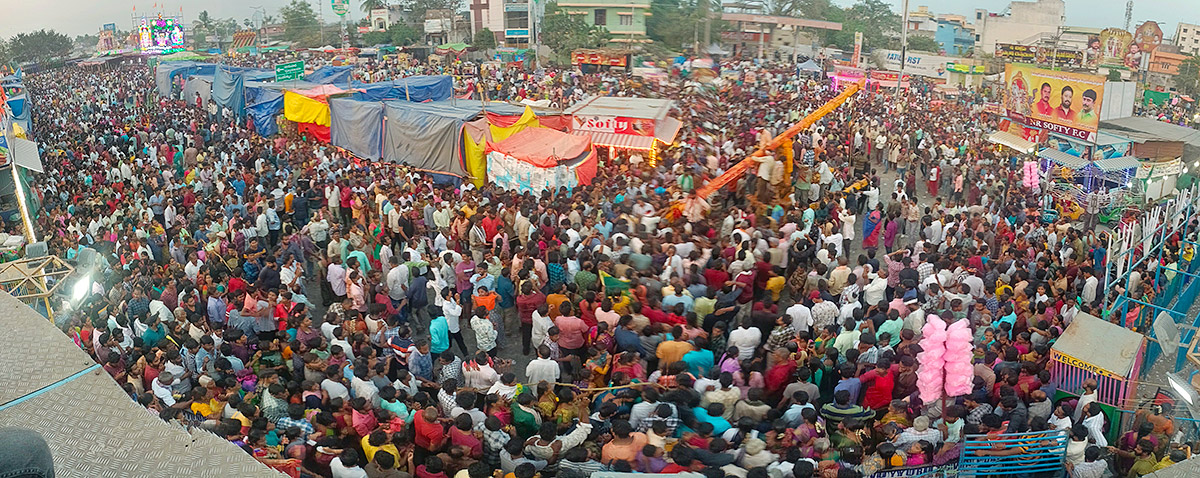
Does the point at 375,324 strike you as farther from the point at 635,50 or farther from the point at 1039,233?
the point at 1039,233

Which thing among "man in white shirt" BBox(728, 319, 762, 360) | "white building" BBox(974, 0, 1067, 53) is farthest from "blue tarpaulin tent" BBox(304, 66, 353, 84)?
"white building" BBox(974, 0, 1067, 53)

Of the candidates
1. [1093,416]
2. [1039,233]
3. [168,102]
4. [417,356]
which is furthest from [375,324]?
[168,102]

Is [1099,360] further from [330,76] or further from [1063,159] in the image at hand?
[330,76]

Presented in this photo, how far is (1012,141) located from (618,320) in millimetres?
13450

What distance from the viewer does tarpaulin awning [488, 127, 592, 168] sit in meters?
11.0

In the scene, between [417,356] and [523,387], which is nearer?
[523,387]

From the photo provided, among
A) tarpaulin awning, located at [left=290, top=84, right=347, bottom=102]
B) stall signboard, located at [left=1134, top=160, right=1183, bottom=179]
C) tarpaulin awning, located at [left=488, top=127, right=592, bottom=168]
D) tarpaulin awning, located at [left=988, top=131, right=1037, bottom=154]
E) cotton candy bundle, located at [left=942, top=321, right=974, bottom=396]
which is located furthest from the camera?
tarpaulin awning, located at [left=290, top=84, right=347, bottom=102]

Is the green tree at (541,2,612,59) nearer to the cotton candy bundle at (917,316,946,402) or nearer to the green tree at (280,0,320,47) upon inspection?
the cotton candy bundle at (917,316,946,402)

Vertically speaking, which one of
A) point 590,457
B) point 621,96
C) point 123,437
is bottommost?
point 590,457

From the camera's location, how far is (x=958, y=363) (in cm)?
569

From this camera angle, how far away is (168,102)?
25953mm

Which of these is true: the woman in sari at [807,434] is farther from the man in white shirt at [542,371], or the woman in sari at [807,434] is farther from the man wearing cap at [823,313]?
the man in white shirt at [542,371]

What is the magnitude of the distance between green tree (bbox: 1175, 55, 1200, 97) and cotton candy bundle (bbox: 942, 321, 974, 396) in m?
32.7

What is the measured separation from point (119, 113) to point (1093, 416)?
25.9m
